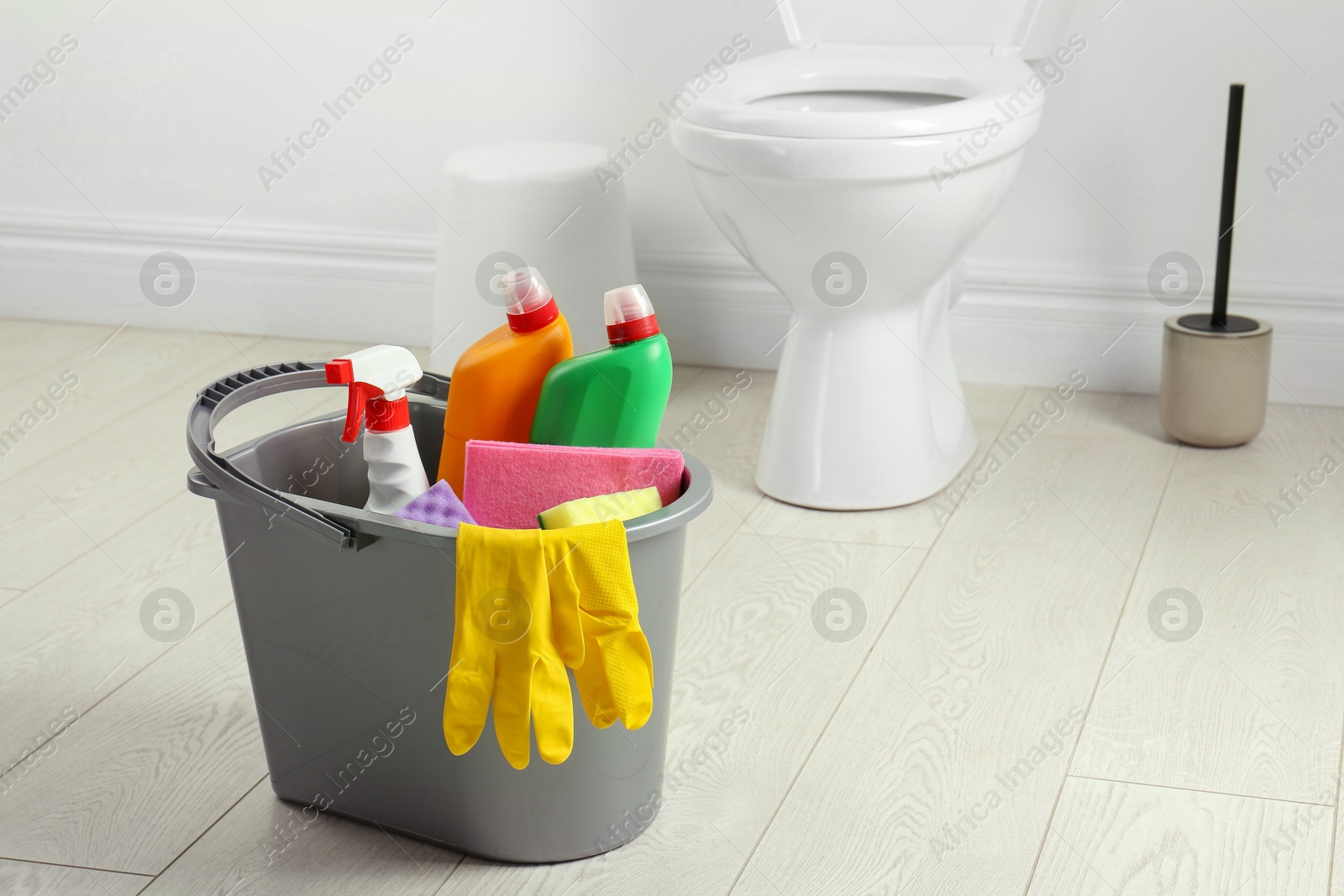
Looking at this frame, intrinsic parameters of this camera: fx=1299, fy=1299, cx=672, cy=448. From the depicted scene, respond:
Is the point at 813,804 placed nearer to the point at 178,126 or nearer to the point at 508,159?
the point at 508,159

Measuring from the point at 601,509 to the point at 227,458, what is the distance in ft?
0.88

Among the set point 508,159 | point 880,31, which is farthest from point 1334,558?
point 508,159

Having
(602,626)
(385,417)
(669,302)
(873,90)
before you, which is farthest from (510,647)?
(669,302)

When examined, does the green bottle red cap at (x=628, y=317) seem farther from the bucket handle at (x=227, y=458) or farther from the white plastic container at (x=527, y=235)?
the white plastic container at (x=527, y=235)

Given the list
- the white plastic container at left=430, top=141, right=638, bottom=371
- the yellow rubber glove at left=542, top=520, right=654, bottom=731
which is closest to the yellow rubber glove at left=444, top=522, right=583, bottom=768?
the yellow rubber glove at left=542, top=520, right=654, bottom=731

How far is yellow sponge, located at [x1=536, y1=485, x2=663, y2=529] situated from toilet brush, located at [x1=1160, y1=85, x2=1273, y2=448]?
3.15ft

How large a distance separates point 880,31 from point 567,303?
20.4 inches

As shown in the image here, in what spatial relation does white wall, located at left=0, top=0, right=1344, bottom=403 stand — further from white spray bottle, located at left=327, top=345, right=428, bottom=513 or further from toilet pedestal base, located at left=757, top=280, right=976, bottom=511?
white spray bottle, located at left=327, top=345, right=428, bottom=513

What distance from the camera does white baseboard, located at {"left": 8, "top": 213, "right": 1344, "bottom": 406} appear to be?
5.60 ft

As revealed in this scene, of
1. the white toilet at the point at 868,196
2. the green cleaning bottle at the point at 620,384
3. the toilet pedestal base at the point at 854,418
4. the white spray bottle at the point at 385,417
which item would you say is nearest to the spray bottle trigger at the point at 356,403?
the white spray bottle at the point at 385,417

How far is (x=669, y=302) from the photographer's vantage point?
1922mm

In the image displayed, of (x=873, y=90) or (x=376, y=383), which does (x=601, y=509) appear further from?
(x=873, y=90)

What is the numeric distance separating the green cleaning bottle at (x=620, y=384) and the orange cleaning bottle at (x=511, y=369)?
0.08 feet

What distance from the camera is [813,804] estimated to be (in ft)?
3.11
